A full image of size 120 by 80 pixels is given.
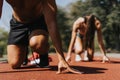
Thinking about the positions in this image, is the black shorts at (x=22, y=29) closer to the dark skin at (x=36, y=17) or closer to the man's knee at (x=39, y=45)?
the dark skin at (x=36, y=17)

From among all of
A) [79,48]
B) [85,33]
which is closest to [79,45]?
[79,48]

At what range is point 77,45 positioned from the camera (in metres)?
12.4

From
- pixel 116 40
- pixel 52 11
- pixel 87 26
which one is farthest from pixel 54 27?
pixel 116 40

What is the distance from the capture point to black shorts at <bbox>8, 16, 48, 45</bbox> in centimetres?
717

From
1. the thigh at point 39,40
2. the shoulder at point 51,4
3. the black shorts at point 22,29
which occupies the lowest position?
the thigh at point 39,40

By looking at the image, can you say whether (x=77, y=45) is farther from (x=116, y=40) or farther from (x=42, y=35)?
(x=116, y=40)

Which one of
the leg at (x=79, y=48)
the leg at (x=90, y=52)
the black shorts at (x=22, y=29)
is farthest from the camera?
the leg at (x=79, y=48)

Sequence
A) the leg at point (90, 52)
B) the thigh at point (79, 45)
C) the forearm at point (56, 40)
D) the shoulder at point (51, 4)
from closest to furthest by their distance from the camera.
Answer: the forearm at point (56, 40) < the shoulder at point (51, 4) < the leg at point (90, 52) < the thigh at point (79, 45)

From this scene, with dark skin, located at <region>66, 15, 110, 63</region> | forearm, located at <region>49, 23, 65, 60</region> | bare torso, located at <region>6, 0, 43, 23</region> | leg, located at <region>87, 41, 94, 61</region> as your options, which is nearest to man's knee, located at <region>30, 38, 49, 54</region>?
bare torso, located at <region>6, 0, 43, 23</region>

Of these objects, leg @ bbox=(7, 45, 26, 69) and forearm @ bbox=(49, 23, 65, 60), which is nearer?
forearm @ bbox=(49, 23, 65, 60)

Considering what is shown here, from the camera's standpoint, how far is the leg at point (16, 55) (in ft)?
25.2

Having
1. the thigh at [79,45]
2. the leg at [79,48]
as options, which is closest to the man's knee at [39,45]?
the leg at [79,48]

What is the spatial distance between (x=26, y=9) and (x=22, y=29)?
1.28 ft

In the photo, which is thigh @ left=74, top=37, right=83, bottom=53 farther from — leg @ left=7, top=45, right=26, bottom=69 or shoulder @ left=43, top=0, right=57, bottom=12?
shoulder @ left=43, top=0, right=57, bottom=12
